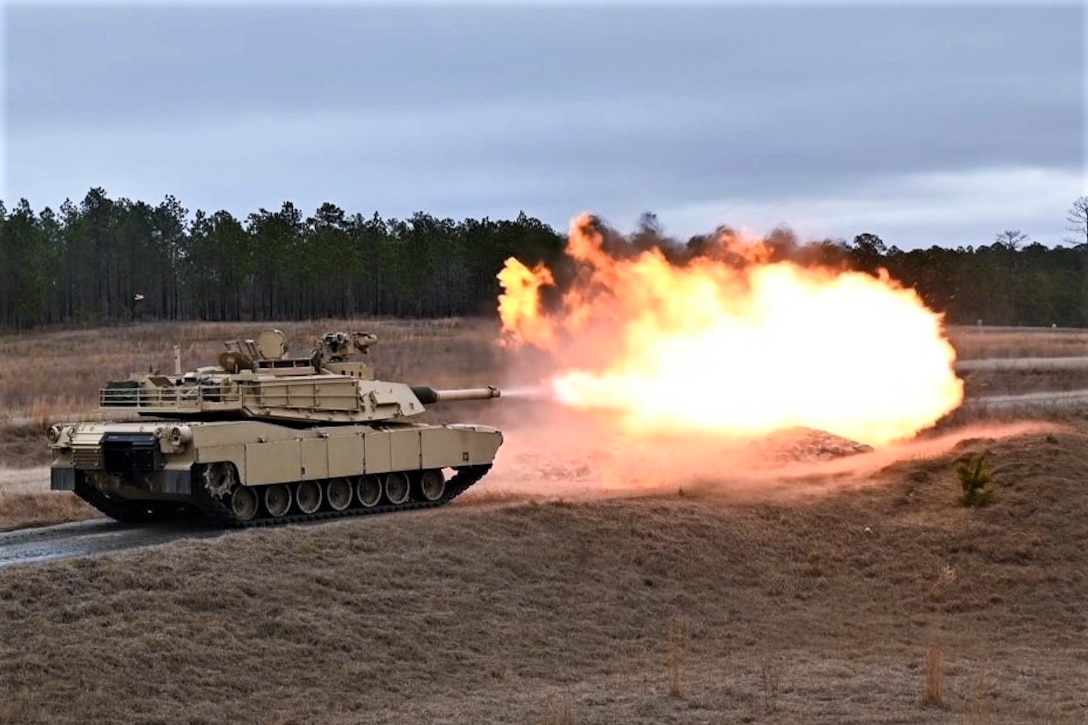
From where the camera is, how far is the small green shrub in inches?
1018

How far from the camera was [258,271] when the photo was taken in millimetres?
83438

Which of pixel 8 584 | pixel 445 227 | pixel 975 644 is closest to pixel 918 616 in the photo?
pixel 975 644

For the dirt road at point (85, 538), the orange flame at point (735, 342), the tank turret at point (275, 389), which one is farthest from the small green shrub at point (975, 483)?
the dirt road at point (85, 538)

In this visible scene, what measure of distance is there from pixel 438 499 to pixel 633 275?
9868 mm

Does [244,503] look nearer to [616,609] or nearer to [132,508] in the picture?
[132,508]

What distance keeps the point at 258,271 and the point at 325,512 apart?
60837 mm

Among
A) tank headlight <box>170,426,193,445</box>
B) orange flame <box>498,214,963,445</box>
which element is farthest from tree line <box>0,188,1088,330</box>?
tank headlight <box>170,426,193,445</box>

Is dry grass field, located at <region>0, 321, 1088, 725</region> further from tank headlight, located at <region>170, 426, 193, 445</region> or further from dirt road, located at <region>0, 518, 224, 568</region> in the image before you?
tank headlight, located at <region>170, 426, 193, 445</region>

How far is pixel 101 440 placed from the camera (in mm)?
23406

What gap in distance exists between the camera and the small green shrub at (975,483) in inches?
1018

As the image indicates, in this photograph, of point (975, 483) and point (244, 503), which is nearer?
point (244, 503)

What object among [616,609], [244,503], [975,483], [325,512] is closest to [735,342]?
[975,483]

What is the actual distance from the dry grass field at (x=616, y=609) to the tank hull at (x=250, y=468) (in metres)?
1.71

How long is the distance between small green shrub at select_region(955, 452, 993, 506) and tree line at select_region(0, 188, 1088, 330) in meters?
44.3
